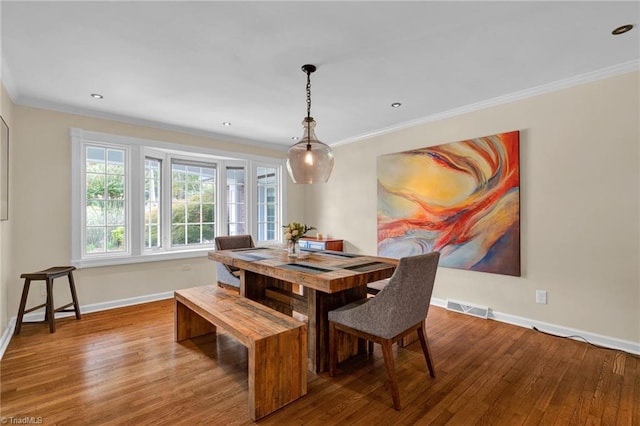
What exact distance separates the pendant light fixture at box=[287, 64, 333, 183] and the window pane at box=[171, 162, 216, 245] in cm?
256

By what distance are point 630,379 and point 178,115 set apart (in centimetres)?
489

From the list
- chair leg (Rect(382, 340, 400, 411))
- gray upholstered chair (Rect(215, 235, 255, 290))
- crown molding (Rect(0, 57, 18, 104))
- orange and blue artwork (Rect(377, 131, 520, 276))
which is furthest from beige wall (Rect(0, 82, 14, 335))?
orange and blue artwork (Rect(377, 131, 520, 276))

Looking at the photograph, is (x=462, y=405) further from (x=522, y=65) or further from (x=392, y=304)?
(x=522, y=65)

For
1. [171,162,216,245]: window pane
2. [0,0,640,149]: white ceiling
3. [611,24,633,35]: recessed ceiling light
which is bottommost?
[171,162,216,245]: window pane

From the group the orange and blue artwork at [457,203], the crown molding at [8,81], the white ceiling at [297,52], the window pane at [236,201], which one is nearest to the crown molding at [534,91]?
the white ceiling at [297,52]

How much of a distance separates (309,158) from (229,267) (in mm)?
1863

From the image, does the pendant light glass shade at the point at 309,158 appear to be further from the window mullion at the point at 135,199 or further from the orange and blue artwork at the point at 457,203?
the window mullion at the point at 135,199

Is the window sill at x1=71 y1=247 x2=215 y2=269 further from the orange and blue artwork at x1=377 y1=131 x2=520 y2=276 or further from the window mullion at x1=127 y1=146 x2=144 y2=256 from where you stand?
the orange and blue artwork at x1=377 y1=131 x2=520 y2=276

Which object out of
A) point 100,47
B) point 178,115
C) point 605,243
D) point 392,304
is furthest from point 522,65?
point 178,115

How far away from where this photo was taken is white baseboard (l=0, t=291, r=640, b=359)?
261 centimetres

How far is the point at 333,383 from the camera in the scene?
7.07ft

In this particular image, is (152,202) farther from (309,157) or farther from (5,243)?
(309,157)

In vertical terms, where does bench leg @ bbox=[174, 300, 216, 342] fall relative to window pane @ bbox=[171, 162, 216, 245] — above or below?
below

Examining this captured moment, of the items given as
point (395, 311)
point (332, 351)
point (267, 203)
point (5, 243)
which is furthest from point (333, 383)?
point (267, 203)
